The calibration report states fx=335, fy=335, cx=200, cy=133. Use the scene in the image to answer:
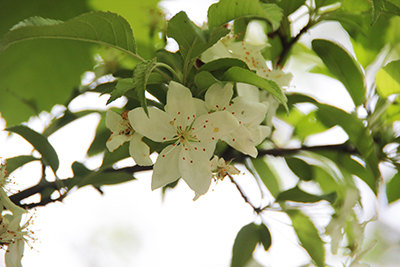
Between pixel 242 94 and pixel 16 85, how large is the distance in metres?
0.56

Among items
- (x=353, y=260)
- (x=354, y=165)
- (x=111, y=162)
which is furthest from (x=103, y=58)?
(x=353, y=260)

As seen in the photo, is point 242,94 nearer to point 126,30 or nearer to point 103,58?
point 126,30

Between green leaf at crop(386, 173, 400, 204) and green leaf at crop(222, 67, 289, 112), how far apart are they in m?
0.44

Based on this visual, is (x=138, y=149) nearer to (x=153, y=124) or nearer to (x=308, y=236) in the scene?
(x=153, y=124)

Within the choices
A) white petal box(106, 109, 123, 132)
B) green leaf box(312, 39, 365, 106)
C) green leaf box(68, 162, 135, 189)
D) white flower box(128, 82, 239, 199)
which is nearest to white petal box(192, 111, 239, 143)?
white flower box(128, 82, 239, 199)

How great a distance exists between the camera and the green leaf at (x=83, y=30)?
304 millimetres

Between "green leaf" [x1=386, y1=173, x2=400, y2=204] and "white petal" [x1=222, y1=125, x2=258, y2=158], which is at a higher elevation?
"white petal" [x1=222, y1=125, x2=258, y2=158]

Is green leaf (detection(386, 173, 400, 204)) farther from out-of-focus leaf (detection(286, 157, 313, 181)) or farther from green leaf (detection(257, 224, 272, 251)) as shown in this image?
green leaf (detection(257, 224, 272, 251))

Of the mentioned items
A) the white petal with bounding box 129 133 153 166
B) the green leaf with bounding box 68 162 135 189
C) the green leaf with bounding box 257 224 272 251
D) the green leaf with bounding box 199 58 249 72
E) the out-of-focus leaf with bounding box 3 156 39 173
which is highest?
the green leaf with bounding box 199 58 249 72

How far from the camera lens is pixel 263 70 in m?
0.50

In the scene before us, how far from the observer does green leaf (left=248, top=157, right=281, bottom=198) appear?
0.63m

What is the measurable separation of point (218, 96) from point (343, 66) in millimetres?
366

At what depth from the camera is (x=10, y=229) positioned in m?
0.47

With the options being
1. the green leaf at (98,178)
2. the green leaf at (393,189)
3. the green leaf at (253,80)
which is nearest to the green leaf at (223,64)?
the green leaf at (253,80)
